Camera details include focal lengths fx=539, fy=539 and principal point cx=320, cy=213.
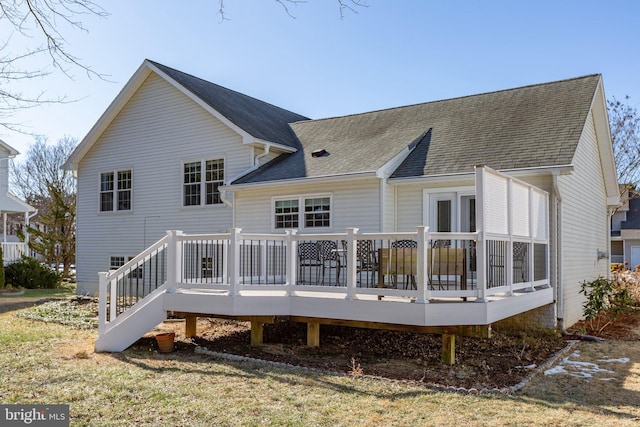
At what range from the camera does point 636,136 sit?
86.8 ft

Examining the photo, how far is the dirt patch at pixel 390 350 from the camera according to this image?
7.75 meters

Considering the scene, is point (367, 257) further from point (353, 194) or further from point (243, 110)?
point (243, 110)

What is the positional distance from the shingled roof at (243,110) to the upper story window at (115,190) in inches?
142

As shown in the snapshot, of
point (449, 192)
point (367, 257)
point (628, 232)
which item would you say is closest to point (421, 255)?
point (367, 257)

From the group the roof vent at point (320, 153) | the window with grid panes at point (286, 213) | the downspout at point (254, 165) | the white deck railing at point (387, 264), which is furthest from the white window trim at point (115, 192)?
the white deck railing at point (387, 264)

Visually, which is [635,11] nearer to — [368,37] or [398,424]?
[368,37]

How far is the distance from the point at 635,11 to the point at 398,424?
14381 millimetres

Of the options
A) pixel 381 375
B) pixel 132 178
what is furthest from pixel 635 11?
pixel 132 178

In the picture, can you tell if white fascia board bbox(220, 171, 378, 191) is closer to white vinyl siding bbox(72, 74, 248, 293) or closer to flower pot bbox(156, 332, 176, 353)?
white vinyl siding bbox(72, 74, 248, 293)

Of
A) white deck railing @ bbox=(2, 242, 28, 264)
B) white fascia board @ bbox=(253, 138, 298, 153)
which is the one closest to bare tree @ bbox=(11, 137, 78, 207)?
white deck railing @ bbox=(2, 242, 28, 264)

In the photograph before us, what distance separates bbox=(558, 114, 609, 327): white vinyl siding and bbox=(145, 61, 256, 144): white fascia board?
797 centimetres

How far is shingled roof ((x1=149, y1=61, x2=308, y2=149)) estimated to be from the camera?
51.1ft

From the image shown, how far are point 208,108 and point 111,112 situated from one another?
4140 mm

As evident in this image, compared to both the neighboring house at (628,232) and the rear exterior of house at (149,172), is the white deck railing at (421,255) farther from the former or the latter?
the neighboring house at (628,232)
